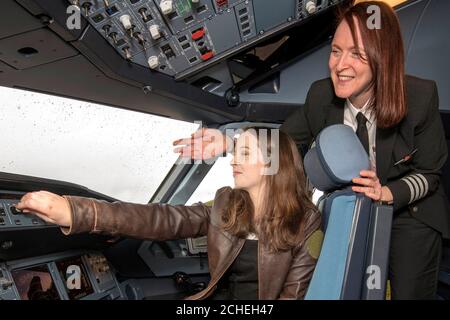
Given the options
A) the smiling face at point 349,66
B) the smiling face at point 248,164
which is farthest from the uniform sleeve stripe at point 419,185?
the smiling face at point 248,164

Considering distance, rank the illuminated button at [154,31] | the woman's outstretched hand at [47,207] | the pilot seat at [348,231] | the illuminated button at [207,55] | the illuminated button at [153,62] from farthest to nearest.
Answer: the illuminated button at [207,55] → the illuminated button at [153,62] → the illuminated button at [154,31] → the woman's outstretched hand at [47,207] → the pilot seat at [348,231]

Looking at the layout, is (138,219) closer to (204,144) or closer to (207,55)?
(204,144)

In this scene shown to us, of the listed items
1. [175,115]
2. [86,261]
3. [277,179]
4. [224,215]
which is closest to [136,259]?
[86,261]

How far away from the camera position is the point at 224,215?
1.71m

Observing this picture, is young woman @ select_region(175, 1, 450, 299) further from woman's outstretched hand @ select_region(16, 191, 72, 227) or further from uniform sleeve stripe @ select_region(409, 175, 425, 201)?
woman's outstretched hand @ select_region(16, 191, 72, 227)

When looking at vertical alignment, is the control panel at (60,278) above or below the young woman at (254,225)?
below

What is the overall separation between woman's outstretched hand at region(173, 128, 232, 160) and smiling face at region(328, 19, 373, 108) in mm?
480

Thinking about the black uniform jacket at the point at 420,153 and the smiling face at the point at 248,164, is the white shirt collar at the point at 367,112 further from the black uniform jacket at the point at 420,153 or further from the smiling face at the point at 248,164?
the smiling face at the point at 248,164

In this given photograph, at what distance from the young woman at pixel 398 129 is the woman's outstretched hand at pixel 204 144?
0.46 m

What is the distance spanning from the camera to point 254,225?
1.69 m

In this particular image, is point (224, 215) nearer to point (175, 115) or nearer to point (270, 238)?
point (270, 238)

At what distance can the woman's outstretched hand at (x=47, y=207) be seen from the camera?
133 centimetres
